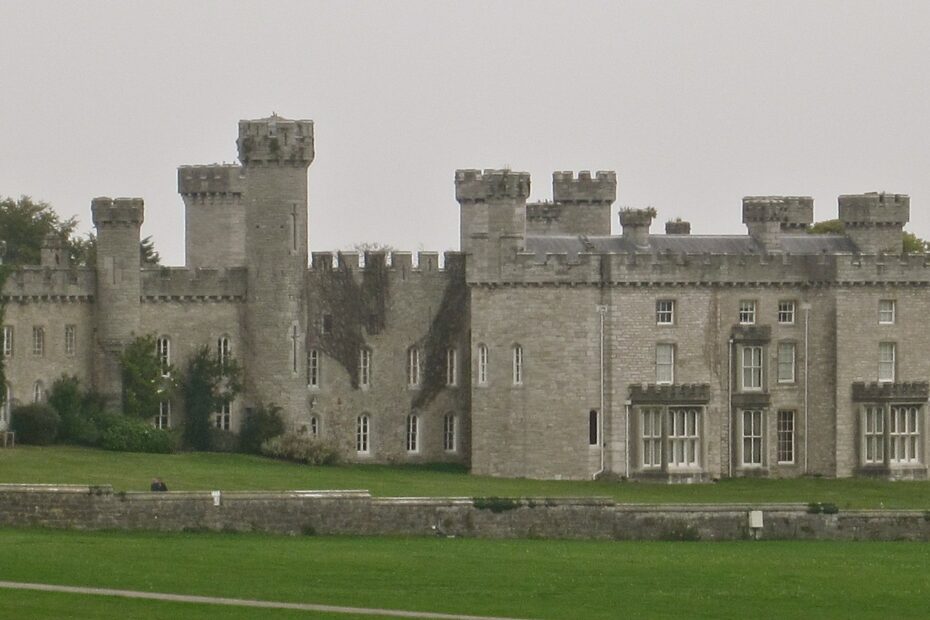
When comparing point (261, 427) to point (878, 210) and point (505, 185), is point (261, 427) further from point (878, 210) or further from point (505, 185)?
point (878, 210)

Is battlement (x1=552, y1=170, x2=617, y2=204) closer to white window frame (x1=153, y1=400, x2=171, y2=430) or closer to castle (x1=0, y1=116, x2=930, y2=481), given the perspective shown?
castle (x1=0, y1=116, x2=930, y2=481)

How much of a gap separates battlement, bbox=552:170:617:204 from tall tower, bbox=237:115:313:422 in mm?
10262

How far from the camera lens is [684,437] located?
79812mm

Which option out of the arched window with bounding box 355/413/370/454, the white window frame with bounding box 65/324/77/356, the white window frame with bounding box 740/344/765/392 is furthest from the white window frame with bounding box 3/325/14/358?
the white window frame with bounding box 740/344/765/392

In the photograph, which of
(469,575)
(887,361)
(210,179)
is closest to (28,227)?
(210,179)

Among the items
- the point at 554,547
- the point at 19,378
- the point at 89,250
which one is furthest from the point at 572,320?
the point at 89,250

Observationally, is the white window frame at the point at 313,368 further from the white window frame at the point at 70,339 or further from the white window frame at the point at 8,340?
the white window frame at the point at 8,340

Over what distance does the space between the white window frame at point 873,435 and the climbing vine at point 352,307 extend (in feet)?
43.9

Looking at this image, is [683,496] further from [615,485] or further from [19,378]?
[19,378]

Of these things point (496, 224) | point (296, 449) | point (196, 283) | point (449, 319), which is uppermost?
point (496, 224)

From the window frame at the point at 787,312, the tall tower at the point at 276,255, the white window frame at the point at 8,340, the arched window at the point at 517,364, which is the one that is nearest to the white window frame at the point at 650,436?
the arched window at the point at 517,364

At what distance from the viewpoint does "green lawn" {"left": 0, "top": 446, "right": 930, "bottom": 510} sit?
7031 centimetres

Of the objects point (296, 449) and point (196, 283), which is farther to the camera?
point (196, 283)

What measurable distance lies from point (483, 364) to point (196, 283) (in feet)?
26.9
